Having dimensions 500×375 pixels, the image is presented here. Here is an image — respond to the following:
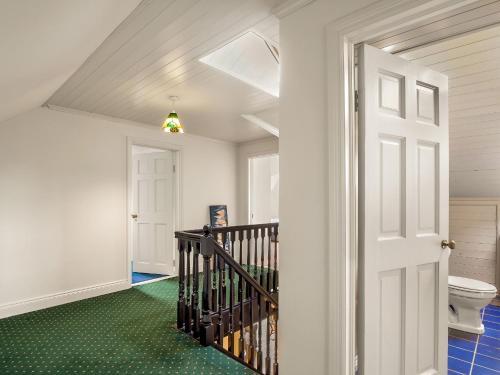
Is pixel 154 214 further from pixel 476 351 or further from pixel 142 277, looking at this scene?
pixel 476 351

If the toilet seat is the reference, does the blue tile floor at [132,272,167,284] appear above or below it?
below

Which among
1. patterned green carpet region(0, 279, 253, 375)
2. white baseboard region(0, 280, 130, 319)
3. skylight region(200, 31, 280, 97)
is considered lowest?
patterned green carpet region(0, 279, 253, 375)

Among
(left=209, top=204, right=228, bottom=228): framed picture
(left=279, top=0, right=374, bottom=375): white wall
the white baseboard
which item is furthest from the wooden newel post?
(left=209, top=204, right=228, bottom=228): framed picture

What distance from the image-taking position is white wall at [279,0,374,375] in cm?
136

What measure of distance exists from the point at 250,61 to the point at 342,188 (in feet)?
5.90

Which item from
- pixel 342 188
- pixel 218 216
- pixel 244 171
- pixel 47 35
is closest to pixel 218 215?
pixel 218 216

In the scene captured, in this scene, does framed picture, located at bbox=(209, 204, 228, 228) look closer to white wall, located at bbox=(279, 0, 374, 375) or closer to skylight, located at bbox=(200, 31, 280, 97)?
skylight, located at bbox=(200, 31, 280, 97)

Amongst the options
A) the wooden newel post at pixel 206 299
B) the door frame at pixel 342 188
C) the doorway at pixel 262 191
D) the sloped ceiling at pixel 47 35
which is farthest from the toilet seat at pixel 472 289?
the sloped ceiling at pixel 47 35

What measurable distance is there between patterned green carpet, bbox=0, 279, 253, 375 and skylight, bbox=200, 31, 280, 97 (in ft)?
7.59

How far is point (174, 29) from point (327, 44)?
976mm

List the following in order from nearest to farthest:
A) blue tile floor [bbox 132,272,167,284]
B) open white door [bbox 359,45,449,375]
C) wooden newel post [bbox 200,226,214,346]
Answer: open white door [bbox 359,45,449,375] → wooden newel post [bbox 200,226,214,346] → blue tile floor [bbox 132,272,167,284]

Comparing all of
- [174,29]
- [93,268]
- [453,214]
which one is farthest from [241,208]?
[174,29]

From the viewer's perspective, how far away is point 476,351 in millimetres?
2436

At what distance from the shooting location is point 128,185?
3.85 m
